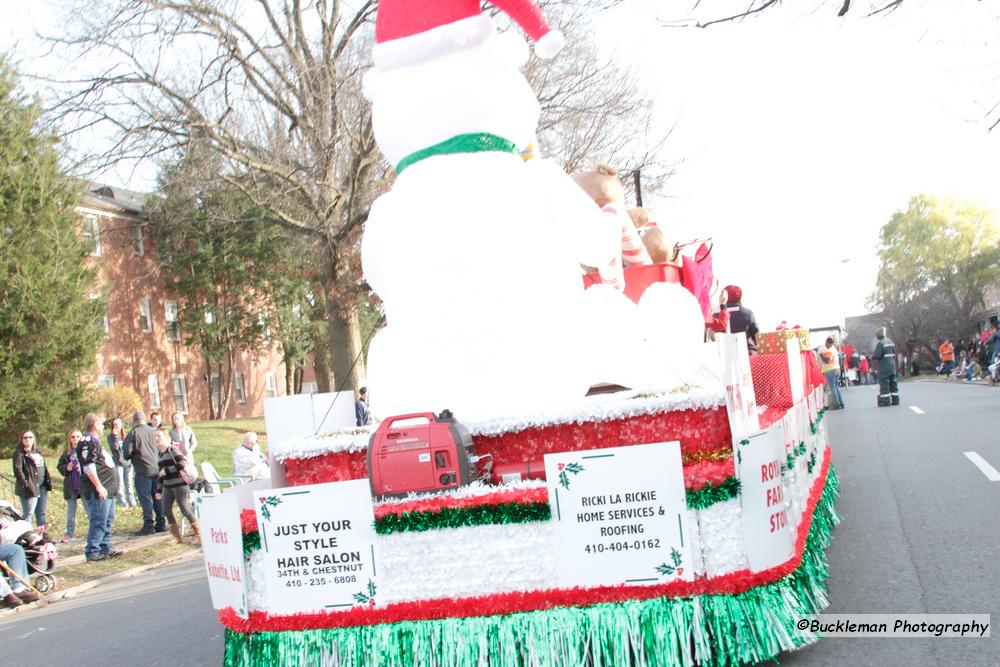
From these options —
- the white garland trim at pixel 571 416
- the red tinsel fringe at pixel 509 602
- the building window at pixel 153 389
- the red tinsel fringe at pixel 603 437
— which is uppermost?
the building window at pixel 153 389

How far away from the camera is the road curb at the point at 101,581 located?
930cm

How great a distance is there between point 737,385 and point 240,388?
39.9 metres

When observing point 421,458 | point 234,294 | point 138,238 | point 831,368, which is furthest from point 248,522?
point 234,294

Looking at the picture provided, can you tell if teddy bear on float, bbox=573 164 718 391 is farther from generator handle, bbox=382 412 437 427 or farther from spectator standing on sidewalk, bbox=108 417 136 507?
spectator standing on sidewalk, bbox=108 417 136 507

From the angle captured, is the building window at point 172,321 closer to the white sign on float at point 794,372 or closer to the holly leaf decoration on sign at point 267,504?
the white sign on float at point 794,372

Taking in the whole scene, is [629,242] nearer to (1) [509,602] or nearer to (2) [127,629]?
(1) [509,602]

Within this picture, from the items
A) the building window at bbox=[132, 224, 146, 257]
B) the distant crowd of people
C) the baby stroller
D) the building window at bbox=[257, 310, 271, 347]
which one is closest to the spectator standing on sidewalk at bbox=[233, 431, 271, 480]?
the baby stroller

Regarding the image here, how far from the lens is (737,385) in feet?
14.8

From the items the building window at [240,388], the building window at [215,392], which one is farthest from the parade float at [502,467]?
the building window at [240,388]

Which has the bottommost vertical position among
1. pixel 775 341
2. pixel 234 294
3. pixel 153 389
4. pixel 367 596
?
pixel 367 596

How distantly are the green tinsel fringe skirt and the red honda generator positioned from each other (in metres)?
0.67

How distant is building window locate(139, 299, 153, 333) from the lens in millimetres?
35562

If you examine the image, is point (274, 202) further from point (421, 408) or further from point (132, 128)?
point (421, 408)

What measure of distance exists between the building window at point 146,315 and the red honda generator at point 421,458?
33.6 metres
